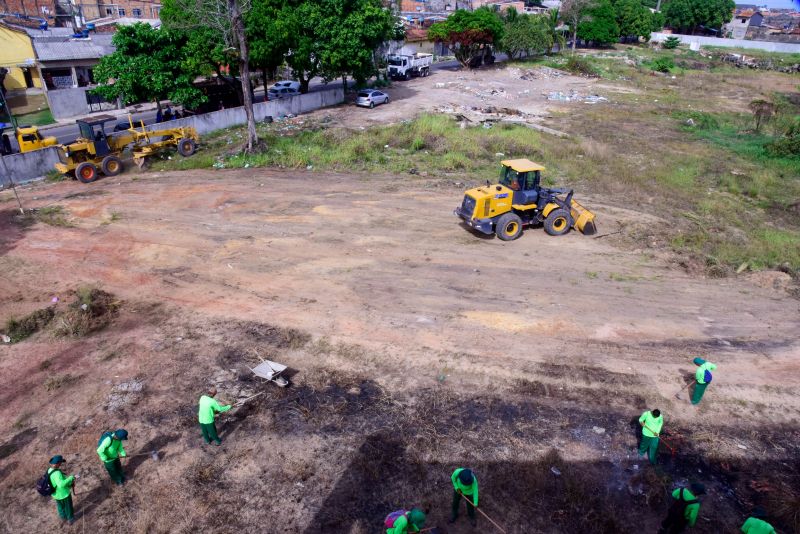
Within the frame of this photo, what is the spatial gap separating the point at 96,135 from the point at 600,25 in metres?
60.6

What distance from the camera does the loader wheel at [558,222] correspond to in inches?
550

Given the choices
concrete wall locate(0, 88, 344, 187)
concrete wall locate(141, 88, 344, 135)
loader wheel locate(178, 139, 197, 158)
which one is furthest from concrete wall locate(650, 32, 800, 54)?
loader wheel locate(178, 139, 197, 158)

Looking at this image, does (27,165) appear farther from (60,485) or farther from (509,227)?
(509,227)

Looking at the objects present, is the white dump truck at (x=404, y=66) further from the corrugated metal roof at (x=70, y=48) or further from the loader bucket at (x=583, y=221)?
the loader bucket at (x=583, y=221)

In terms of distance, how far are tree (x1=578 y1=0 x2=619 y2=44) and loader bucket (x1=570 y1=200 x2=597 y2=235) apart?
2239 inches

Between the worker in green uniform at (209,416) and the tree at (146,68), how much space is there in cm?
2146

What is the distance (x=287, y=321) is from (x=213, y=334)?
150 centimetres

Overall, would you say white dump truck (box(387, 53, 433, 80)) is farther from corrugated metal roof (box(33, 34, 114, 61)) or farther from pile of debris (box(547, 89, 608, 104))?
corrugated metal roof (box(33, 34, 114, 61))

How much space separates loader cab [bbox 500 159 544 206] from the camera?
13.6 meters

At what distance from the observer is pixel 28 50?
3266cm

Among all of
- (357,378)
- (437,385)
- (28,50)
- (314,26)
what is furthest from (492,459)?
(28,50)

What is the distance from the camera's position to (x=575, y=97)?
36344 mm

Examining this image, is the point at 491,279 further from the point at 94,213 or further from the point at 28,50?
the point at 28,50

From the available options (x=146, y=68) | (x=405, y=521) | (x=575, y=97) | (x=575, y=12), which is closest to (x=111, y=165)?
(x=146, y=68)
